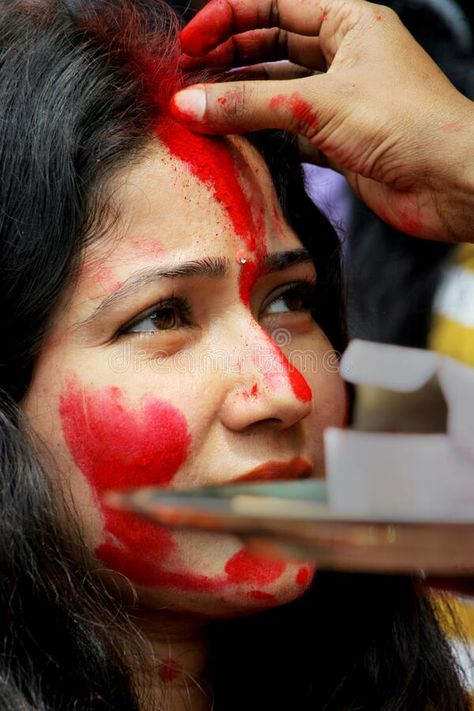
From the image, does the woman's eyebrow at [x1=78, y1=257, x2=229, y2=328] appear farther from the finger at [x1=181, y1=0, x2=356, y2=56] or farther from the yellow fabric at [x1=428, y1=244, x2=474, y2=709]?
the yellow fabric at [x1=428, y1=244, x2=474, y2=709]

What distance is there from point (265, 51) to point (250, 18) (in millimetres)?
84

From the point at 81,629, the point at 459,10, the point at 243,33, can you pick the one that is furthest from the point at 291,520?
the point at 459,10

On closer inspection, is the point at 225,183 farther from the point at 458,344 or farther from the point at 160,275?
the point at 458,344

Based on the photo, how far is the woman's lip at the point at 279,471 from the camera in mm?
1456

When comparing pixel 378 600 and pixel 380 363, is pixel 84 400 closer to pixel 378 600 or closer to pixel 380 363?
pixel 380 363

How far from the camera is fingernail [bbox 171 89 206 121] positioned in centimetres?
155

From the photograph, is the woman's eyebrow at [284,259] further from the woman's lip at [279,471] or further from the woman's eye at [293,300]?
the woman's lip at [279,471]

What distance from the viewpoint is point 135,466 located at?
1.45 metres

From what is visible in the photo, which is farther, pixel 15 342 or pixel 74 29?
pixel 74 29

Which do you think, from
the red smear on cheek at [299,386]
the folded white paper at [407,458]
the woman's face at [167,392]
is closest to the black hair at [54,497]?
the woman's face at [167,392]

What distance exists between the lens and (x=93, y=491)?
146 cm

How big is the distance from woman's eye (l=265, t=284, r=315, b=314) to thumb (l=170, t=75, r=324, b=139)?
0.98 feet

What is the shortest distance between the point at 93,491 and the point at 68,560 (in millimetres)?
105

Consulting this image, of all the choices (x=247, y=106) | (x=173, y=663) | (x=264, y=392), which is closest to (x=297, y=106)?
(x=247, y=106)
